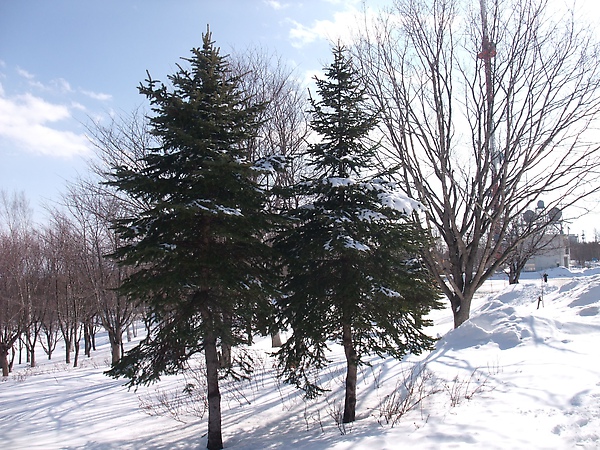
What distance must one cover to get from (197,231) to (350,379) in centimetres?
387

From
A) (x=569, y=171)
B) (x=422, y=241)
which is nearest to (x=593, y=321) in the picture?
(x=569, y=171)

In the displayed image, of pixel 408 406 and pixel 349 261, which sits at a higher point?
pixel 349 261

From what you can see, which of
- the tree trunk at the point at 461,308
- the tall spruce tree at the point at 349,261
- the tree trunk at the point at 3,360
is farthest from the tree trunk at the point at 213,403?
the tree trunk at the point at 3,360

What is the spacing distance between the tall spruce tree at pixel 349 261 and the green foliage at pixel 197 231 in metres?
0.68

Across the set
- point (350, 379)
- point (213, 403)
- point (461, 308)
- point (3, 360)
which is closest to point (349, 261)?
point (350, 379)

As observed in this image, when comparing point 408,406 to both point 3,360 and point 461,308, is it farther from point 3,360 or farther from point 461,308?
point 3,360

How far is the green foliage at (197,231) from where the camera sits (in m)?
6.29

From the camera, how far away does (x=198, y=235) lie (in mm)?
6816

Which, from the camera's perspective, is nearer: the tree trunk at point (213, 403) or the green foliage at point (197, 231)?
the green foliage at point (197, 231)

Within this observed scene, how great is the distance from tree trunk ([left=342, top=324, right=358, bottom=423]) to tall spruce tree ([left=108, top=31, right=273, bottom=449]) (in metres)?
1.45

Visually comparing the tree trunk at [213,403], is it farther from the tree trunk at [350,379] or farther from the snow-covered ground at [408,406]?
the tree trunk at [350,379]

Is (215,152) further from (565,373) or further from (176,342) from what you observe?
(565,373)

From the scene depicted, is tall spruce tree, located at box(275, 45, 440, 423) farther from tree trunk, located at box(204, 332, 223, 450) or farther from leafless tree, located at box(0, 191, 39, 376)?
leafless tree, located at box(0, 191, 39, 376)

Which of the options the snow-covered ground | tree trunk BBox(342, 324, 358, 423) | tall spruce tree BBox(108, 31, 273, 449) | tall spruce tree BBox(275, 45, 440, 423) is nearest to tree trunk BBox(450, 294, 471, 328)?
the snow-covered ground
